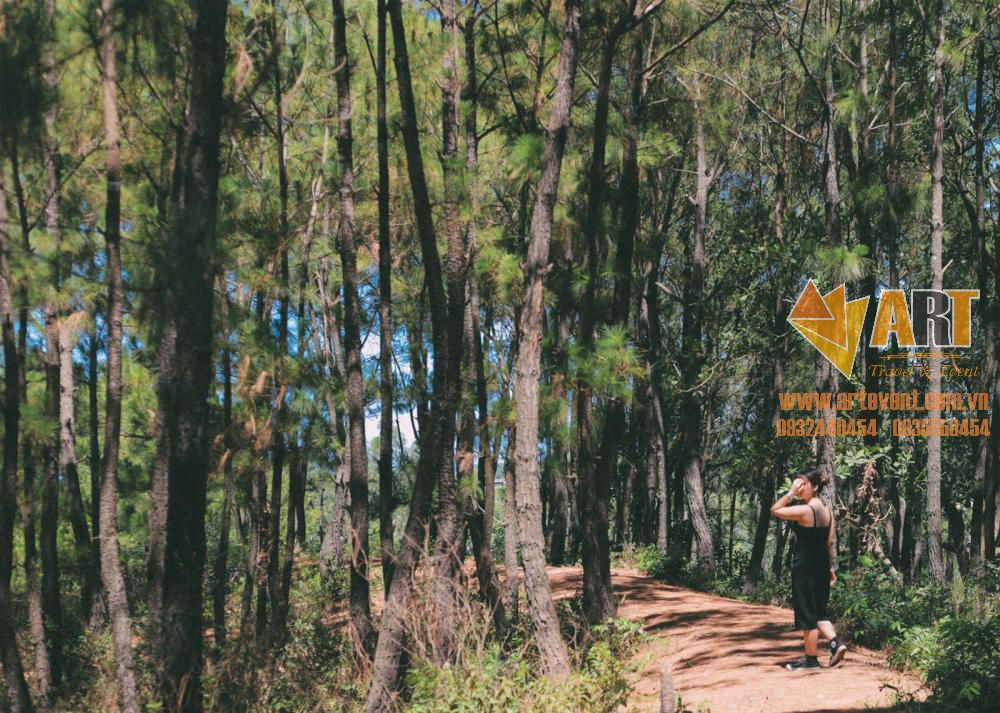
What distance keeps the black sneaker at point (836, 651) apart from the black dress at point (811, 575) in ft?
0.66

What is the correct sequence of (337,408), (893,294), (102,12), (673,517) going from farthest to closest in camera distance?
1. (673,517)
2. (337,408)
3. (893,294)
4. (102,12)

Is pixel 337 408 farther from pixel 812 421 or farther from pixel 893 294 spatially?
pixel 893 294

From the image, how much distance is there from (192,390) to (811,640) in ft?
18.2

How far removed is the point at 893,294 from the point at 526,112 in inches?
319

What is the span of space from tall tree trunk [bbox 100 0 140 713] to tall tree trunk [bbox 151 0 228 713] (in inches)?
30.2

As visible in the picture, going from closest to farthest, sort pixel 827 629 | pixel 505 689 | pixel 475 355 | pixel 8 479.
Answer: pixel 505 689 → pixel 827 629 → pixel 8 479 → pixel 475 355

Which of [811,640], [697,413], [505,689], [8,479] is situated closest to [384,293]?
[8,479]

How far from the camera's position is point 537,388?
27.9 ft

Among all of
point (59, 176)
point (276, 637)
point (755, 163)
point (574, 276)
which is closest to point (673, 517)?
point (755, 163)

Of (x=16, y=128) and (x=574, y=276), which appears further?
(x=574, y=276)

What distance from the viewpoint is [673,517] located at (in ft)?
85.7

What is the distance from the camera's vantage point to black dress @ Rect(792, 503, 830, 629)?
24.5 feet

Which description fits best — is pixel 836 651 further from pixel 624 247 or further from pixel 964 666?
pixel 624 247

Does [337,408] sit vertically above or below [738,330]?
below
